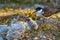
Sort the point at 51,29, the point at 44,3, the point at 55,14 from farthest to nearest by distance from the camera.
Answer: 1. the point at 44,3
2. the point at 55,14
3. the point at 51,29

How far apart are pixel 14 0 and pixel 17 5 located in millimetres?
521

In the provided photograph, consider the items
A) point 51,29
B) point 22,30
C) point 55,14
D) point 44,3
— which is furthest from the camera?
point 44,3

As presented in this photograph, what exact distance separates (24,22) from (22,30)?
0.45 metres

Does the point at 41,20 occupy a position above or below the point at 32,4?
above

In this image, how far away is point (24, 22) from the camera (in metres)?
7.21

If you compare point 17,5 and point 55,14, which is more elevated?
point 55,14

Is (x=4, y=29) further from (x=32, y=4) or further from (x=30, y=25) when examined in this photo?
(x=32, y=4)

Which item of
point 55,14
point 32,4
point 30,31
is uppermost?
point 30,31

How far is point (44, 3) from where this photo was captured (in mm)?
13430

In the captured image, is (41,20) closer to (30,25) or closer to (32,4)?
(30,25)

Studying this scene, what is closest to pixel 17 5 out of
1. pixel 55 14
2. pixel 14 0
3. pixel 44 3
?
pixel 14 0

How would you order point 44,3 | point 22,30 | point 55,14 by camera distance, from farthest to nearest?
point 44,3, point 55,14, point 22,30

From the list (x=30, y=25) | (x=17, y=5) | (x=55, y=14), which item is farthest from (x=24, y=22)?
(x=17, y=5)

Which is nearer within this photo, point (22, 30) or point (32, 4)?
point (22, 30)
